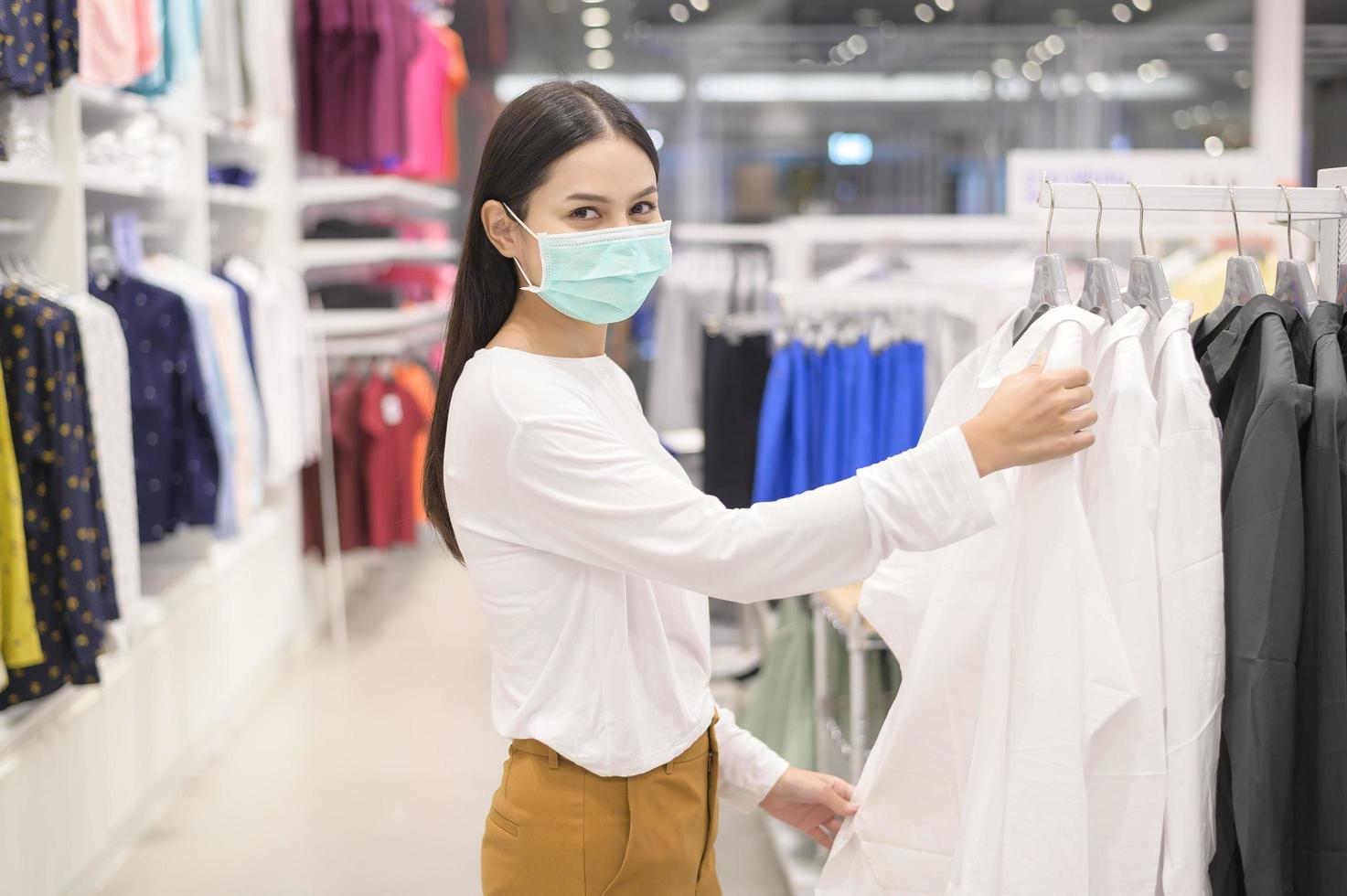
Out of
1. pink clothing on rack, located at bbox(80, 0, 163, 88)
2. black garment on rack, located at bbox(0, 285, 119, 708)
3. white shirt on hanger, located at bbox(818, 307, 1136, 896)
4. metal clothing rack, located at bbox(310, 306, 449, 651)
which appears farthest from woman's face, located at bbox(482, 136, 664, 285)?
metal clothing rack, located at bbox(310, 306, 449, 651)

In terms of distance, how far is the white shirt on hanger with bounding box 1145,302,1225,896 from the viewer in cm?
141

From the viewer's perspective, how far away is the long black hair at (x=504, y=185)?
150 cm

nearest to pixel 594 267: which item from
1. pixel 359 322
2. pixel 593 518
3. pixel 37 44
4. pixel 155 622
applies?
pixel 593 518

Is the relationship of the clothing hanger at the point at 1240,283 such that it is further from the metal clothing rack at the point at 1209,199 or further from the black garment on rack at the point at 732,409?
the black garment on rack at the point at 732,409

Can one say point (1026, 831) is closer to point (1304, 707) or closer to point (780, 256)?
point (1304, 707)

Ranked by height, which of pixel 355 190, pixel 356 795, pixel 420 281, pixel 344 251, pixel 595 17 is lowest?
pixel 356 795

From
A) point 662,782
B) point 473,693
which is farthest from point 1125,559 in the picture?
point 473,693

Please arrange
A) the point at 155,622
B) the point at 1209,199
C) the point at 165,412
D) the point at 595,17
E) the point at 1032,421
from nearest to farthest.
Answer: the point at 1032,421, the point at 1209,199, the point at 155,622, the point at 165,412, the point at 595,17

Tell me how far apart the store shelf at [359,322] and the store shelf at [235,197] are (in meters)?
0.58

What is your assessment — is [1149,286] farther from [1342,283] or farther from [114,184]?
[114,184]

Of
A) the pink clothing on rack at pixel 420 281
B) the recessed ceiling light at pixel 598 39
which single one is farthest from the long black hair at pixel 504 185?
the recessed ceiling light at pixel 598 39

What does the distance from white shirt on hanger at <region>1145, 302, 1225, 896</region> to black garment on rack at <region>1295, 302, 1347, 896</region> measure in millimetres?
95

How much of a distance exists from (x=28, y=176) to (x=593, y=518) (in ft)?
7.50

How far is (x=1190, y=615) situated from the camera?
4.66ft
